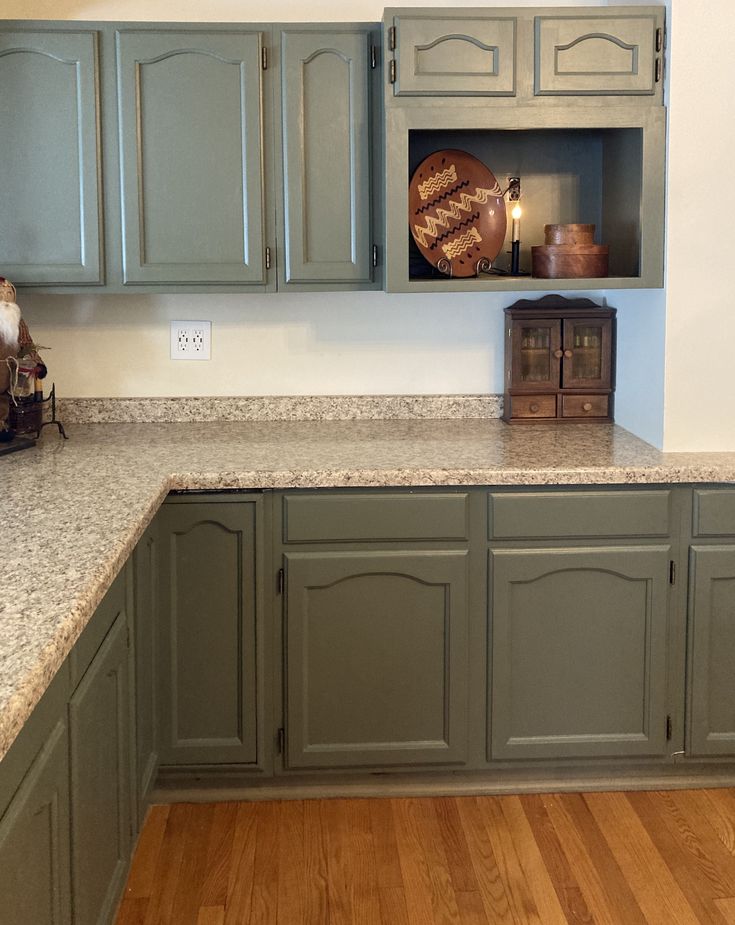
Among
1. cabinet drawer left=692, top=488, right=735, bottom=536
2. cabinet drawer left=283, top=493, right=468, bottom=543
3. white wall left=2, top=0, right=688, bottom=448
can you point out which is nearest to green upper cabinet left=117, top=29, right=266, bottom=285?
white wall left=2, top=0, right=688, bottom=448

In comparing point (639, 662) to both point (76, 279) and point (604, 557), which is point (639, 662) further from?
point (76, 279)

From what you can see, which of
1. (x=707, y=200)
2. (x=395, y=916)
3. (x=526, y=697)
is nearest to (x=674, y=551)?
(x=526, y=697)

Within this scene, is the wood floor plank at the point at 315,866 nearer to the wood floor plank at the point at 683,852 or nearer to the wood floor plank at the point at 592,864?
the wood floor plank at the point at 592,864

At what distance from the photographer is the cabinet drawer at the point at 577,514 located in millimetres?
2637

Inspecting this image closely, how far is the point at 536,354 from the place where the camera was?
10.6 ft

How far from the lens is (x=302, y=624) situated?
8.76 ft

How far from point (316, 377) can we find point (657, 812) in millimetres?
1533

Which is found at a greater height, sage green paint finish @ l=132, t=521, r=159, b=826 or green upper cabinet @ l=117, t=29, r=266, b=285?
green upper cabinet @ l=117, t=29, r=266, b=285

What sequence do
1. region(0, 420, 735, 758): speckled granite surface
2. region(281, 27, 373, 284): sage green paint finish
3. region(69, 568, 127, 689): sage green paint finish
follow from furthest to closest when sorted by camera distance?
region(281, 27, 373, 284): sage green paint finish → region(69, 568, 127, 689): sage green paint finish → region(0, 420, 735, 758): speckled granite surface

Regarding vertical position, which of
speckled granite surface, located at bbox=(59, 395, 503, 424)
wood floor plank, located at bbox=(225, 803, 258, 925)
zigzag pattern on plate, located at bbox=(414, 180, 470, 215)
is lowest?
wood floor plank, located at bbox=(225, 803, 258, 925)

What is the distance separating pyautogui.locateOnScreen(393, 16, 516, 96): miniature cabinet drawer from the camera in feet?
9.04

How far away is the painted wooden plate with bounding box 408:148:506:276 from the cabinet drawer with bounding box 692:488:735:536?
0.87 m

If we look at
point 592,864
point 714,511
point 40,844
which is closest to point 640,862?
point 592,864

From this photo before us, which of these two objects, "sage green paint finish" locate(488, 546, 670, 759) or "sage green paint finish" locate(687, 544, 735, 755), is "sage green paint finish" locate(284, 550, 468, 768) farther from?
"sage green paint finish" locate(687, 544, 735, 755)
